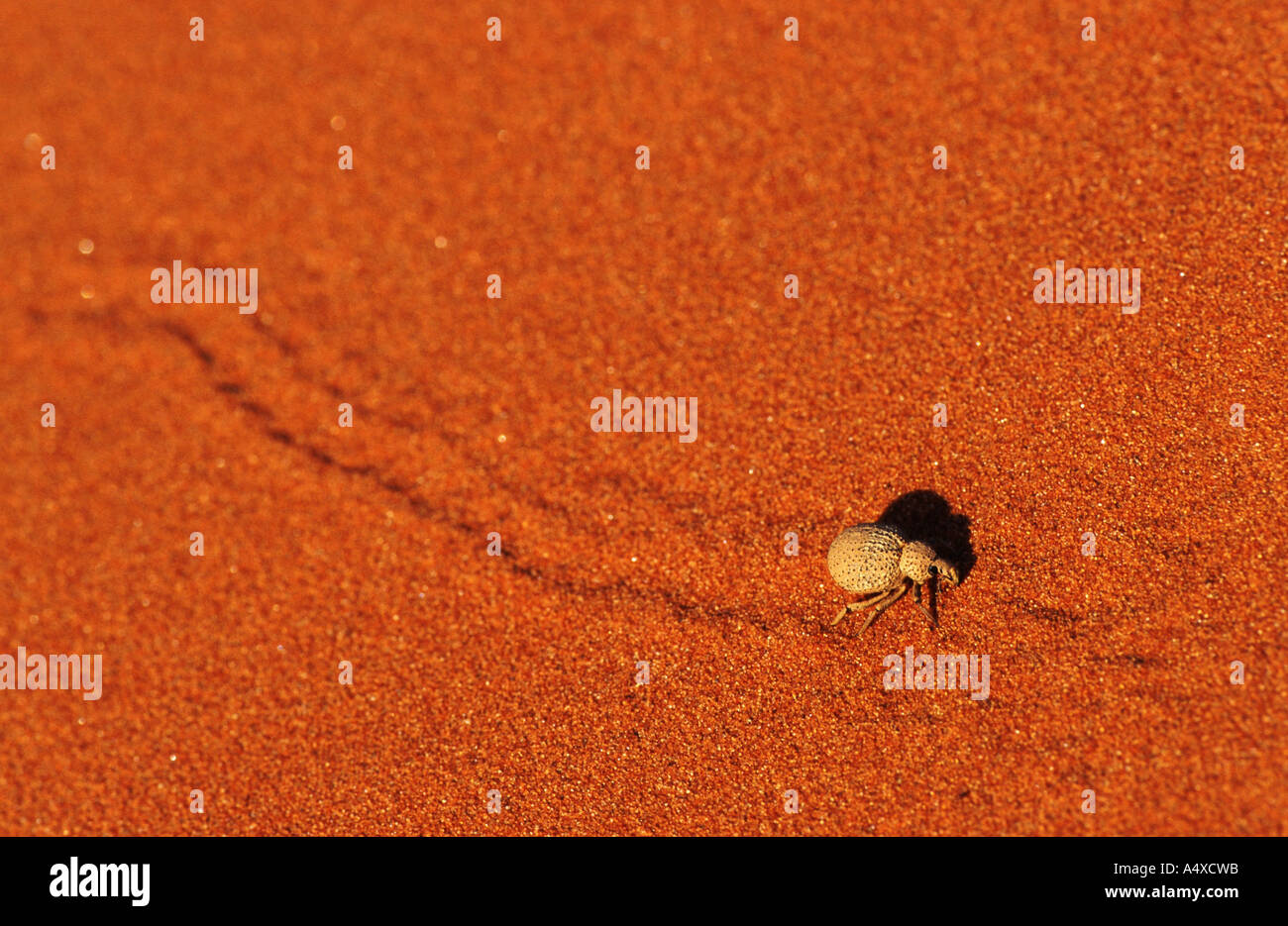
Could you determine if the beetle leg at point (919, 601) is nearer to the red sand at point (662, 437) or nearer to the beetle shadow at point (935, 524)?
the red sand at point (662, 437)

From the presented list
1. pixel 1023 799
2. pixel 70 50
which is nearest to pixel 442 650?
pixel 1023 799

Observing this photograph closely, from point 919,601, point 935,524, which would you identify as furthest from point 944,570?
point 935,524

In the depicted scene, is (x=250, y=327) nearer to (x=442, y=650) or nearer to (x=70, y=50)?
(x=442, y=650)

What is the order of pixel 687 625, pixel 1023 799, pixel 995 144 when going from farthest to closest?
pixel 995 144 → pixel 687 625 → pixel 1023 799

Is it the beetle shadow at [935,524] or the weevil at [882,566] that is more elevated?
the beetle shadow at [935,524]

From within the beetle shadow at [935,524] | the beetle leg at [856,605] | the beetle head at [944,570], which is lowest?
the beetle leg at [856,605]

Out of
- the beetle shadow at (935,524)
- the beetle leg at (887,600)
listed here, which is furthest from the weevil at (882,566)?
the beetle shadow at (935,524)

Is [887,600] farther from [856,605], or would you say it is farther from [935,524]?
[935,524]
